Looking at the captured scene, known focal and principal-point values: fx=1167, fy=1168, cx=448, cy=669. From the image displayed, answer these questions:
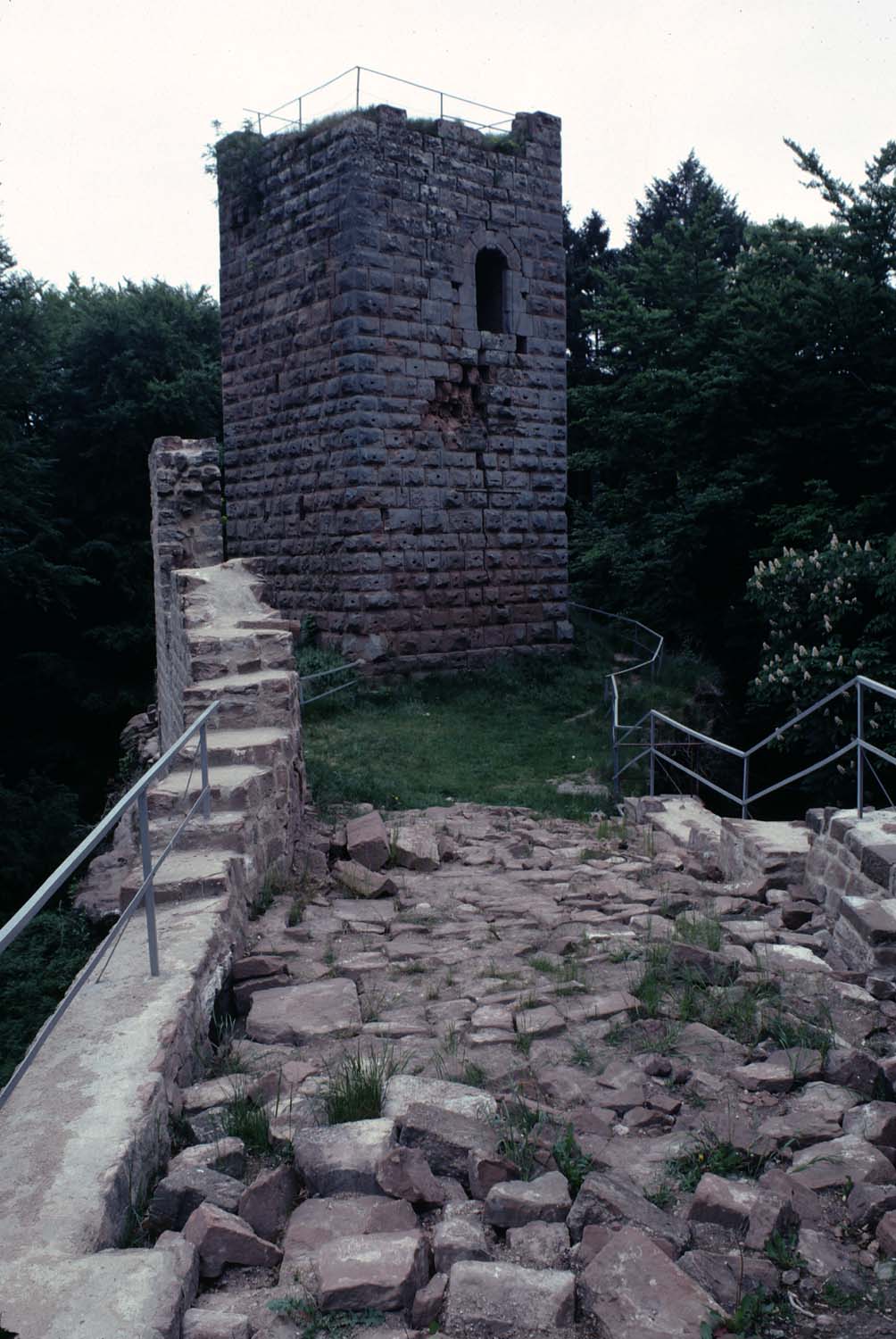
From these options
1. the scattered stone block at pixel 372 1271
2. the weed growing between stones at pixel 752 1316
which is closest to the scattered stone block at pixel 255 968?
the scattered stone block at pixel 372 1271

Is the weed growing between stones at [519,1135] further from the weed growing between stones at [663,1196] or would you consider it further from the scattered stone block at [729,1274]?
the scattered stone block at [729,1274]

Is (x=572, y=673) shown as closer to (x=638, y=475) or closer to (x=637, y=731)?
(x=637, y=731)

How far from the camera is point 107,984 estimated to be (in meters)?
4.04

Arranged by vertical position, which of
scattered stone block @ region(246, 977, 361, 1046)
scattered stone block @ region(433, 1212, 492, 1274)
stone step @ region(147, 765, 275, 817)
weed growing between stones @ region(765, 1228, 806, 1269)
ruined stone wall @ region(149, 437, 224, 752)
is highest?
ruined stone wall @ region(149, 437, 224, 752)

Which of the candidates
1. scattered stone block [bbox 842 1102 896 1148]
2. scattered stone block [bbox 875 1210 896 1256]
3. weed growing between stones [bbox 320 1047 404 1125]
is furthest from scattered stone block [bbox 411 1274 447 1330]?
scattered stone block [bbox 842 1102 896 1148]

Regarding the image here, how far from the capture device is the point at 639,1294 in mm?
2463

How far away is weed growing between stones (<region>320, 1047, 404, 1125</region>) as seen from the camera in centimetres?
329

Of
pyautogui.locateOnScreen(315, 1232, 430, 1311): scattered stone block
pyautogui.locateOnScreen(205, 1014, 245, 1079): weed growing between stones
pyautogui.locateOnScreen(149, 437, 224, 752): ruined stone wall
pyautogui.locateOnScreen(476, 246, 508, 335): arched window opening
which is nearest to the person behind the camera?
pyautogui.locateOnScreen(315, 1232, 430, 1311): scattered stone block

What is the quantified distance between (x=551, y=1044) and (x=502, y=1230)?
1.24 m

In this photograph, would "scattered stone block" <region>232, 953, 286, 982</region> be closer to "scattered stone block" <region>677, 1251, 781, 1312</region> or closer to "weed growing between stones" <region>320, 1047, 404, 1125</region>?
"weed growing between stones" <region>320, 1047, 404, 1125</region>

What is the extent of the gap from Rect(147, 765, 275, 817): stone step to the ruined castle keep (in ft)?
25.4

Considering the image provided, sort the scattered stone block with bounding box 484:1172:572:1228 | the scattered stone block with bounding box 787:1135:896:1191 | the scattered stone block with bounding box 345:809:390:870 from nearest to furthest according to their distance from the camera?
the scattered stone block with bounding box 484:1172:572:1228 < the scattered stone block with bounding box 787:1135:896:1191 < the scattered stone block with bounding box 345:809:390:870

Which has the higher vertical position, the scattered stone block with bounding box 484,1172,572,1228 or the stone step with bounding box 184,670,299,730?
the stone step with bounding box 184,670,299,730

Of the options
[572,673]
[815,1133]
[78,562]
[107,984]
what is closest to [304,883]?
[107,984]
